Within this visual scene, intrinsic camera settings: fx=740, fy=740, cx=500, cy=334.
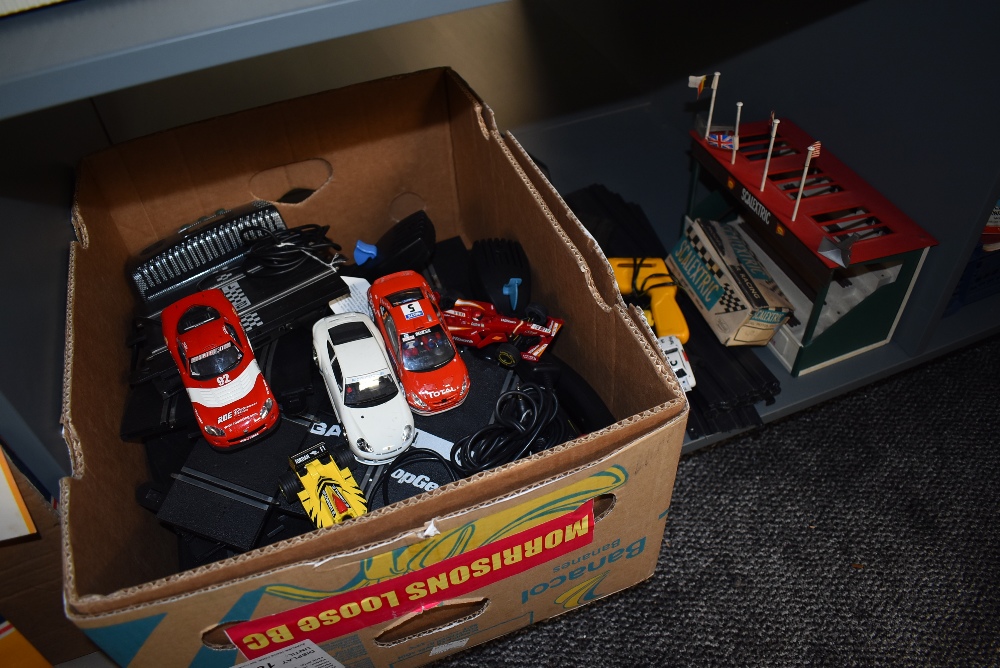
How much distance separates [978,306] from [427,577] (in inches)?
40.1

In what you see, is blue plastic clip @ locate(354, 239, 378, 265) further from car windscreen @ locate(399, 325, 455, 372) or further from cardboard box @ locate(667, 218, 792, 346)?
cardboard box @ locate(667, 218, 792, 346)

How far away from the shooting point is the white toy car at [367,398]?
79 cm

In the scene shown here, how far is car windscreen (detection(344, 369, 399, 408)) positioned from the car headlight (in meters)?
0.09

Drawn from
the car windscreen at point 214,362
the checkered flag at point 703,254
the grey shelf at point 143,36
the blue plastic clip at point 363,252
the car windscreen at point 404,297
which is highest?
the grey shelf at point 143,36

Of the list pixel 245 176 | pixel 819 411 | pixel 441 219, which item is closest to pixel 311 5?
pixel 245 176

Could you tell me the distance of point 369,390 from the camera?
80cm

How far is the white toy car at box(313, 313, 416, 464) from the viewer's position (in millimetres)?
791

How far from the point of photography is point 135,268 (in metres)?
0.95

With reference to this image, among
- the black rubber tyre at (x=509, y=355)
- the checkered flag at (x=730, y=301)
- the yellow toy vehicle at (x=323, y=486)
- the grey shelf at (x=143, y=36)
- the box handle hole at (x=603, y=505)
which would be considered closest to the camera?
the grey shelf at (x=143, y=36)

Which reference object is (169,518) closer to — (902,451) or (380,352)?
(380,352)

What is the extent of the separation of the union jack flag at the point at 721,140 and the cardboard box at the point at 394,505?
12.6 inches

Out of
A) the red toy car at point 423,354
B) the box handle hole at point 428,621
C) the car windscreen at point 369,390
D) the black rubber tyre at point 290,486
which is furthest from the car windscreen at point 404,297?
the box handle hole at point 428,621

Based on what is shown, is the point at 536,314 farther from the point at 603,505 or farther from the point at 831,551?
the point at 831,551

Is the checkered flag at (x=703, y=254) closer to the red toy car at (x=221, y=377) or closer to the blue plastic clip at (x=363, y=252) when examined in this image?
the blue plastic clip at (x=363, y=252)
